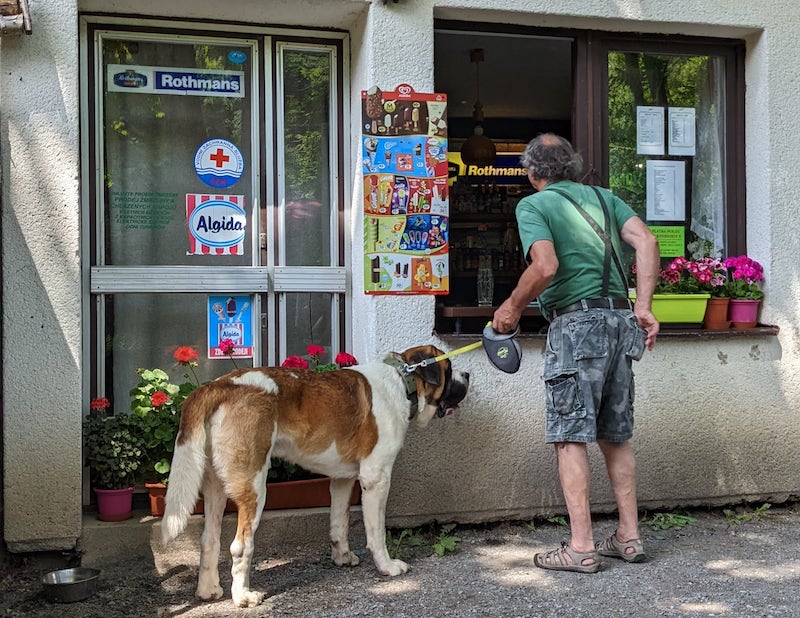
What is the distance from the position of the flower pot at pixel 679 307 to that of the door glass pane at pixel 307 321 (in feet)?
6.70

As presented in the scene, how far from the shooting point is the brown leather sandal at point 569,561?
4418 millimetres

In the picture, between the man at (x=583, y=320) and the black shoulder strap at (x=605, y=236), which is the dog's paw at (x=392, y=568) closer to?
the man at (x=583, y=320)

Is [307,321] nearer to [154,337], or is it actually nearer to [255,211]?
[255,211]

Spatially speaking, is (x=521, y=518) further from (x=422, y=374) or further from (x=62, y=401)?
(x=62, y=401)

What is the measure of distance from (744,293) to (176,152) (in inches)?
144

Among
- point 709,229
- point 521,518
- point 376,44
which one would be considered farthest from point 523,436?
point 376,44

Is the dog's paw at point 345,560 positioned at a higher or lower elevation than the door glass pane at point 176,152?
lower

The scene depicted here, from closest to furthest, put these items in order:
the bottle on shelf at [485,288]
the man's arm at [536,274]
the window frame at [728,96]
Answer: the man's arm at [536,274]
the window frame at [728,96]
the bottle on shelf at [485,288]

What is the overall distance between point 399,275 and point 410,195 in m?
0.48

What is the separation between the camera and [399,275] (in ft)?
17.0

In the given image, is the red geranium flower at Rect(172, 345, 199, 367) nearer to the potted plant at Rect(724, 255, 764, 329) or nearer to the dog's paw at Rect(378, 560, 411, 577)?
the dog's paw at Rect(378, 560, 411, 577)

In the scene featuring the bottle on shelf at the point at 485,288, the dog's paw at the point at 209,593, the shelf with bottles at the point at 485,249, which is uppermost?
the shelf with bottles at the point at 485,249

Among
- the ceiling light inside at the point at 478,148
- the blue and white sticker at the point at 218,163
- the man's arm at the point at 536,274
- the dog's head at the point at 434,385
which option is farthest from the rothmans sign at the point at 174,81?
the ceiling light inside at the point at 478,148

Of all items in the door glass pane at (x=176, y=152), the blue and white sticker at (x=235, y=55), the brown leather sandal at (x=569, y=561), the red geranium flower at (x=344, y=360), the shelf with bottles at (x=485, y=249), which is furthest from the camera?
the shelf with bottles at (x=485, y=249)
